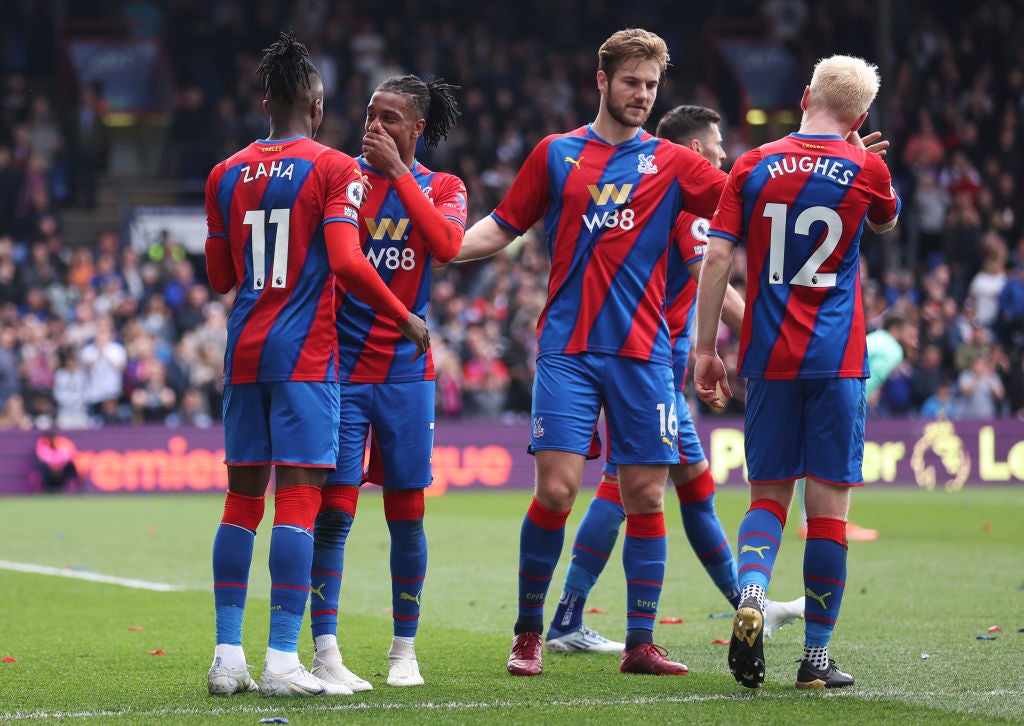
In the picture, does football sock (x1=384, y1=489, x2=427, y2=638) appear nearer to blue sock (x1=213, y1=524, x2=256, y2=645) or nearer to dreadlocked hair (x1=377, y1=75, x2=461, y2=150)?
blue sock (x1=213, y1=524, x2=256, y2=645)

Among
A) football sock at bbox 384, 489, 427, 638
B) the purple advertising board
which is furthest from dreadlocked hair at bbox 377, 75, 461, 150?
the purple advertising board

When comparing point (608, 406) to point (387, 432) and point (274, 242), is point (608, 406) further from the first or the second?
point (274, 242)

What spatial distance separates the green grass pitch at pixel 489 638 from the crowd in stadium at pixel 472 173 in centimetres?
587

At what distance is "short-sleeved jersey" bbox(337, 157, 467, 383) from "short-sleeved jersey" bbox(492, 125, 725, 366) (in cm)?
41

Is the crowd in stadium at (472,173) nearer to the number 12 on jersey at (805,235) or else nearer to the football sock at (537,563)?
the football sock at (537,563)

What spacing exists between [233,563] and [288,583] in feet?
0.85

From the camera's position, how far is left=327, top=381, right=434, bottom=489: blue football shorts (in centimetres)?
601

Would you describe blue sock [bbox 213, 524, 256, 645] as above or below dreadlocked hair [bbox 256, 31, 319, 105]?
below

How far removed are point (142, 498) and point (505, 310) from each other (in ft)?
19.4

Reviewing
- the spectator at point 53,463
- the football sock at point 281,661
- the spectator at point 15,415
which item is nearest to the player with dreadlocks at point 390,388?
the football sock at point 281,661

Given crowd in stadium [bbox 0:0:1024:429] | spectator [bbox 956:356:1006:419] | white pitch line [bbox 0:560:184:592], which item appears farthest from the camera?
spectator [bbox 956:356:1006:419]

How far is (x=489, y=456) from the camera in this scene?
63.6 ft

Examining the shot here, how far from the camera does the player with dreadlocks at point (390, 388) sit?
237 inches

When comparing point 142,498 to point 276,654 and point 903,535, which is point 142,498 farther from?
point 276,654
